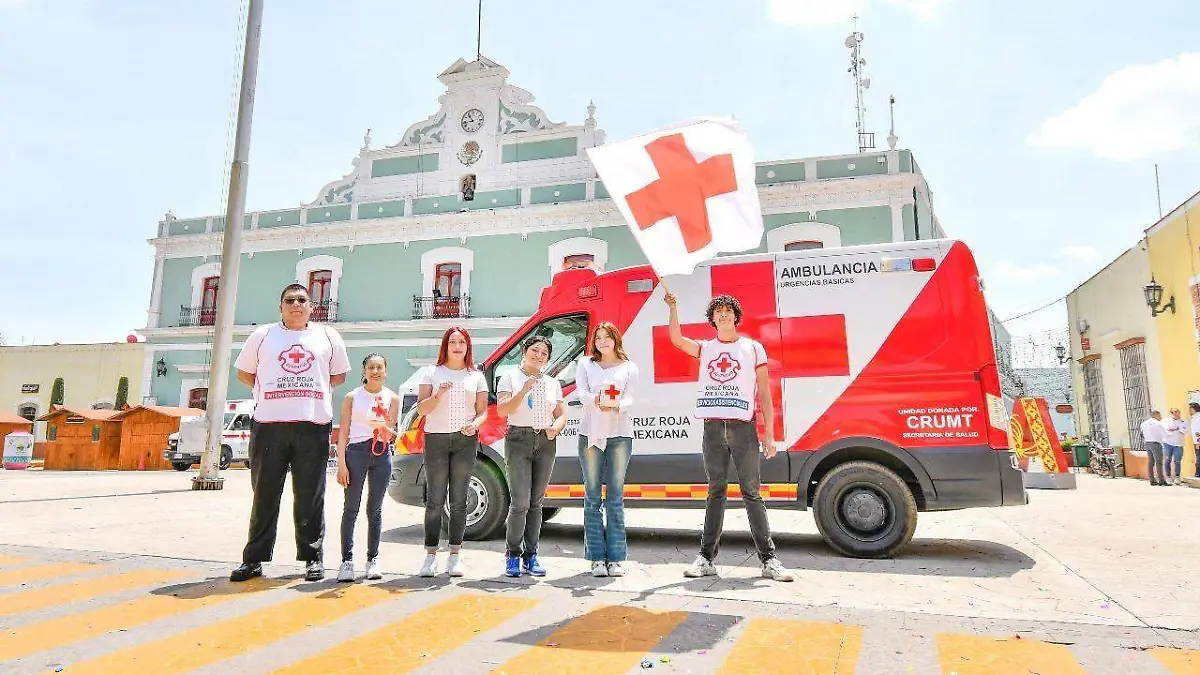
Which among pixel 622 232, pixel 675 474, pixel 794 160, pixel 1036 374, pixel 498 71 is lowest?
pixel 675 474

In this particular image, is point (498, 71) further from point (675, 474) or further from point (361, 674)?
point (361, 674)

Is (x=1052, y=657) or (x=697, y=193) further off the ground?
(x=697, y=193)

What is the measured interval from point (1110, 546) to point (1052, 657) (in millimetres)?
4005

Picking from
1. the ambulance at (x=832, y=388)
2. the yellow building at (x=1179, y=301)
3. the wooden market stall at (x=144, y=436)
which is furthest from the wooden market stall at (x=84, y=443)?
the yellow building at (x=1179, y=301)

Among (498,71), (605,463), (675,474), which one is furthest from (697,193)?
(498,71)

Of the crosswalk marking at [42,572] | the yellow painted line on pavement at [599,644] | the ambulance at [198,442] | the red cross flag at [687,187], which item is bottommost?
the yellow painted line on pavement at [599,644]

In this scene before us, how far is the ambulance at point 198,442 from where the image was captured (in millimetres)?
18922

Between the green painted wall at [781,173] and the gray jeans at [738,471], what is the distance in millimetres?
16771

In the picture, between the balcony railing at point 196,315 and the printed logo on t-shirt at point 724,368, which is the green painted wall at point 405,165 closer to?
the balcony railing at point 196,315

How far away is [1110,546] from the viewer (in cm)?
596

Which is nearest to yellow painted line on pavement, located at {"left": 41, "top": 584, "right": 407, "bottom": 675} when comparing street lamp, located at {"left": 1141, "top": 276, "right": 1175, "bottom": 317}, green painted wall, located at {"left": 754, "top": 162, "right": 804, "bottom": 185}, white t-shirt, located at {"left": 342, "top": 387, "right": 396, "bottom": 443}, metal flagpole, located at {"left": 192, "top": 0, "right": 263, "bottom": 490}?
white t-shirt, located at {"left": 342, "top": 387, "right": 396, "bottom": 443}

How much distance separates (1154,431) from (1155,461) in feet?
1.88

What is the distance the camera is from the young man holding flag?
4484 mm

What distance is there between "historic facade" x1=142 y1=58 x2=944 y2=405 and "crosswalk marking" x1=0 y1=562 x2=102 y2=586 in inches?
657
